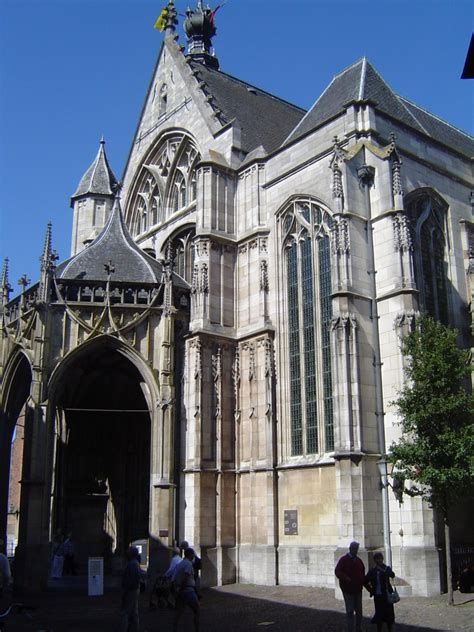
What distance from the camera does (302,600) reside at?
62.0ft

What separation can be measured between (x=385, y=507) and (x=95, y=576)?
27.3ft

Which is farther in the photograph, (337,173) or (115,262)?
(115,262)

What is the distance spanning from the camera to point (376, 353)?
822 inches

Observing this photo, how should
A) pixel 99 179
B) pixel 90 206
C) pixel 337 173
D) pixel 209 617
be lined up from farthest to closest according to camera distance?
pixel 99 179 < pixel 90 206 < pixel 337 173 < pixel 209 617

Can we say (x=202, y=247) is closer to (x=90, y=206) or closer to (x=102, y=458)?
(x=102, y=458)

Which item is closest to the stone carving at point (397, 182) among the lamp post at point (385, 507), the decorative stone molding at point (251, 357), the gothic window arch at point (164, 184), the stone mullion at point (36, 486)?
the decorative stone molding at point (251, 357)

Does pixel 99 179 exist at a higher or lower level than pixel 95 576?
higher

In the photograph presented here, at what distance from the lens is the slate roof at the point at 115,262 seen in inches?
1048

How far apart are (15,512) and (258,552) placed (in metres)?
24.6

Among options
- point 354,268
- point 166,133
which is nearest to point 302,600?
point 354,268

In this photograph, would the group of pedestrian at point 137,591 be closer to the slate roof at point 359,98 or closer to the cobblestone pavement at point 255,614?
the cobblestone pavement at point 255,614

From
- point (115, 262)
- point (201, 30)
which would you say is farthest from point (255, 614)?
point (201, 30)

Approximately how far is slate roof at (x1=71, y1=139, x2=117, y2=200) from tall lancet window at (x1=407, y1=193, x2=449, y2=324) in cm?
1683

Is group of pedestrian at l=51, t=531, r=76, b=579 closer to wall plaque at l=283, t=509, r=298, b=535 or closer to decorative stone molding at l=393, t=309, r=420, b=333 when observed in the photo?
wall plaque at l=283, t=509, r=298, b=535
